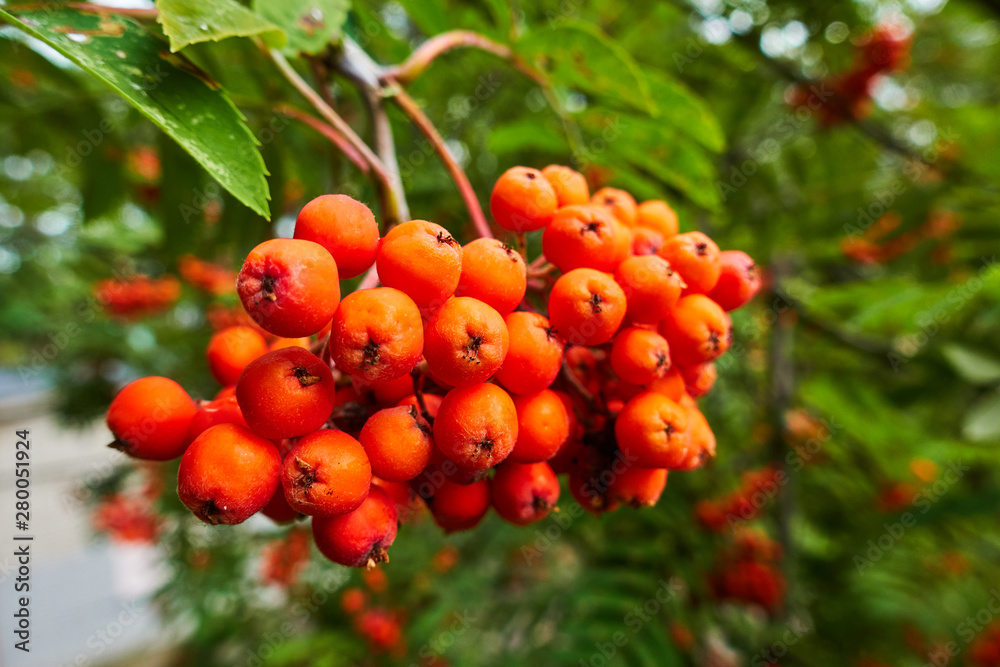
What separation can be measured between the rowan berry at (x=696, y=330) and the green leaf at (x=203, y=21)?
885 mm

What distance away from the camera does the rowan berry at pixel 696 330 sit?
1.05m

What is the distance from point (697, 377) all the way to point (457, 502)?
1.94 feet

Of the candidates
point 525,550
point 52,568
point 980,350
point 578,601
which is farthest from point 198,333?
point 52,568

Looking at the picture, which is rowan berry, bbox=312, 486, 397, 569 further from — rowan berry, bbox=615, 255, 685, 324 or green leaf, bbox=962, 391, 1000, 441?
green leaf, bbox=962, 391, 1000, 441

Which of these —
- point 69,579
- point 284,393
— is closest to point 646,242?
point 284,393

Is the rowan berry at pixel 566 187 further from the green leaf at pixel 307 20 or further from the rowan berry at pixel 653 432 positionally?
the green leaf at pixel 307 20

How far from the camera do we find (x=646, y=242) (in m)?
1.21

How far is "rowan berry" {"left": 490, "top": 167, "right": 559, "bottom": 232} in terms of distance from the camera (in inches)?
43.4

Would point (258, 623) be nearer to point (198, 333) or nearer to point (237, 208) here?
point (198, 333)

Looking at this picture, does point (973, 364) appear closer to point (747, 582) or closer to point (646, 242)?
point (747, 582)

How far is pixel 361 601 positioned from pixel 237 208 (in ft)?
10.8

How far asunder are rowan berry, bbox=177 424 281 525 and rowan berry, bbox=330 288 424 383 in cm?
19
